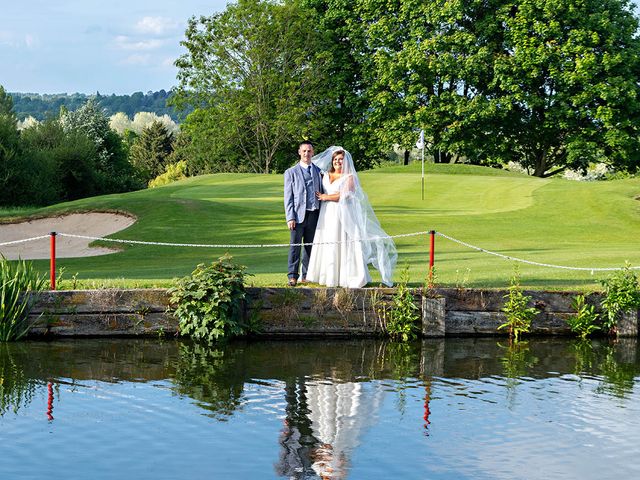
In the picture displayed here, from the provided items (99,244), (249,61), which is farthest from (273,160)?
(99,244)

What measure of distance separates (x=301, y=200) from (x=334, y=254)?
3.34 ft

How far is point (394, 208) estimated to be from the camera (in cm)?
3203

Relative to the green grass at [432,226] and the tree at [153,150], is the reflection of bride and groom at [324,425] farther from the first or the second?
the tree at [153,150]

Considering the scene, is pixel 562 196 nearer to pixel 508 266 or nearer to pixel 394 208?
pixel 394 208

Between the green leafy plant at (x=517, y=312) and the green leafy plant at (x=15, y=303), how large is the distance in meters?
7.07

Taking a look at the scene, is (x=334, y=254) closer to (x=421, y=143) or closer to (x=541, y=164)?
(x=421, y=143)

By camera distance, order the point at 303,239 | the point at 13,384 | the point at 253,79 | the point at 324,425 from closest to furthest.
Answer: the point at 324,425 → the point at 13,384 → the point at 303,239 → the point at 253,79

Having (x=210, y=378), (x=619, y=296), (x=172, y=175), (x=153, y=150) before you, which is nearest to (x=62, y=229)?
(x=210, y=378)

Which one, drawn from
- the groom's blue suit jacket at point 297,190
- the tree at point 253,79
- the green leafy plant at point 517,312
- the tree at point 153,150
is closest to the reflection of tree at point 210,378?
the groom's blue suit jacket at point 297,190

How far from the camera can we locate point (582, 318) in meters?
14.2

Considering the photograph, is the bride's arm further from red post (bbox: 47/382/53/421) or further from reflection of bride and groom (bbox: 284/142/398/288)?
red post (bbox: 47/382/53/421)

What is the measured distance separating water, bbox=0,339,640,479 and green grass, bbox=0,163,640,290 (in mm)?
2425

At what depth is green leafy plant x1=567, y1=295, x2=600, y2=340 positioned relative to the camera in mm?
14211

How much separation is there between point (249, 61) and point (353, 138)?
9.01 metres
